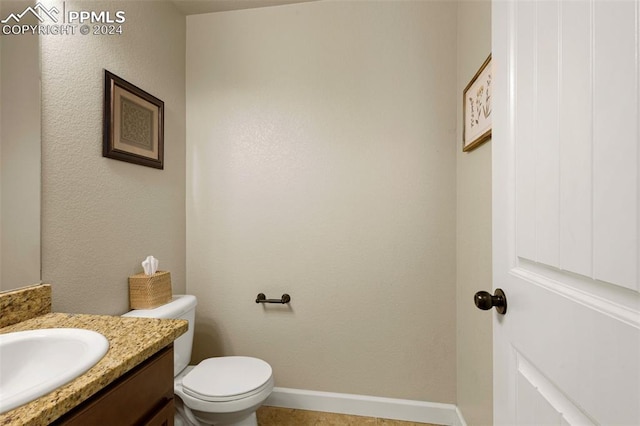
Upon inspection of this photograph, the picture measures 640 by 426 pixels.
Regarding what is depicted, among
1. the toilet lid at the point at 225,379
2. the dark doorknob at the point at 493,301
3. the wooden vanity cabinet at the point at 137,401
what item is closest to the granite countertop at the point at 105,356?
the wooden vanity cabinet at the point at 137,401

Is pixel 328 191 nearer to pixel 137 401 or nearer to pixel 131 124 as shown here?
pixel 131 124

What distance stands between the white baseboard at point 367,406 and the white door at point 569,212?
1.17m

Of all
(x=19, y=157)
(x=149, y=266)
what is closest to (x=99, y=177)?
(x=19, y=157)

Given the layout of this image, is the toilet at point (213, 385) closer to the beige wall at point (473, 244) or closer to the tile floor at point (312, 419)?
the tile floor at point (312, 419)

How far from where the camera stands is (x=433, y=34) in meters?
1.73

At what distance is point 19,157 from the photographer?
108 cm

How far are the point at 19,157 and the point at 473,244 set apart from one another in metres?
1.86

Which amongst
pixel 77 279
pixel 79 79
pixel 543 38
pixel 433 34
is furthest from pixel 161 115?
pixel 543 38

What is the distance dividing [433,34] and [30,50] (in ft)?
6.15

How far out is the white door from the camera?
0.38m

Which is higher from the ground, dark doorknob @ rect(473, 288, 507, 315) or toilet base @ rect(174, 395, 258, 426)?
dark doorknob @ rect(473, 288, 507, 315)

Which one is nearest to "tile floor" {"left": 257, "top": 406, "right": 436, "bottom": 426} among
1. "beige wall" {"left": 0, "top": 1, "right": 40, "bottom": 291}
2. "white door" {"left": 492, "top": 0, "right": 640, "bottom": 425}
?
"white door" {"left": 492, "top": 0, "right": 640, "bottom": 425}

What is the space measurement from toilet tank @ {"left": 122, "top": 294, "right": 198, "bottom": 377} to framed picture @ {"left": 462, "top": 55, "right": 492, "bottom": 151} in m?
1.63

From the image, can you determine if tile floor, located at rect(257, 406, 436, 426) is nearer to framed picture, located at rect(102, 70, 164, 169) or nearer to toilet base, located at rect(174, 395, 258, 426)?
toilet base, located at rect(174, 395, 258, 426)
